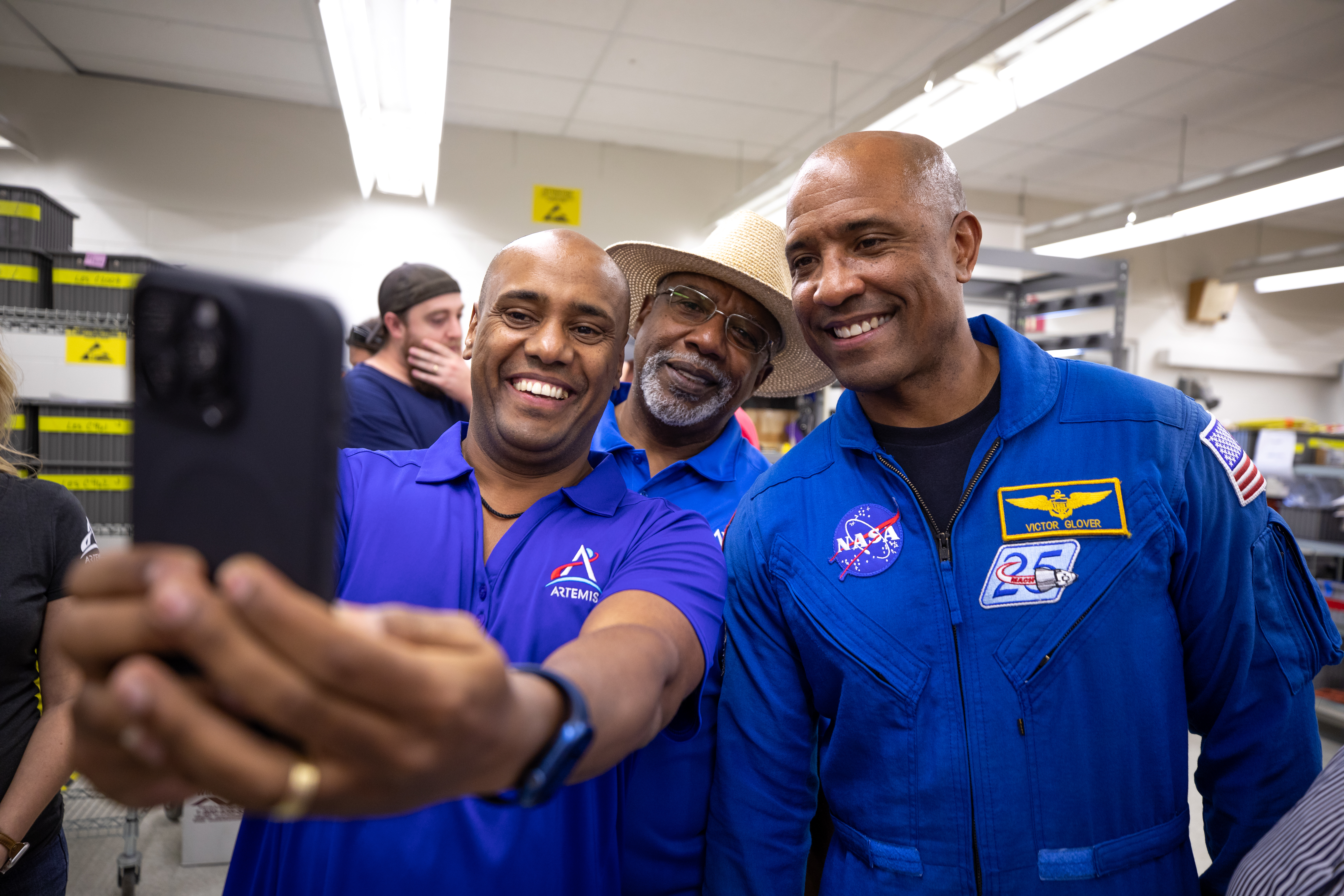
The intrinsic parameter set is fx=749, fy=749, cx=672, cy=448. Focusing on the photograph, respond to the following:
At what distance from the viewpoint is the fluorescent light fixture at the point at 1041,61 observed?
279cm

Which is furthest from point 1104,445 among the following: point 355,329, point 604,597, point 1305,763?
point 355,329

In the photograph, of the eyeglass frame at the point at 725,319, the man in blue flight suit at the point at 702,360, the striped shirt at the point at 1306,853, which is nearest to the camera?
the striped shirt at the point at 1306,853

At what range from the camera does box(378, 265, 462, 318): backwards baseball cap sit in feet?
9.24

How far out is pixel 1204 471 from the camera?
117cm

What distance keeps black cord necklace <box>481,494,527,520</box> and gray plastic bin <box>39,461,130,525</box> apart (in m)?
2.90

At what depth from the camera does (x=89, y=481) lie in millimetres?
3291

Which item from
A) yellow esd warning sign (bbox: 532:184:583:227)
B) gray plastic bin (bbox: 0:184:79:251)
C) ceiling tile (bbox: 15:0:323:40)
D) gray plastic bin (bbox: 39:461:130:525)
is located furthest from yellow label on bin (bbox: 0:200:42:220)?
yellow esd warning sign (bbox: 532:184:583:227)

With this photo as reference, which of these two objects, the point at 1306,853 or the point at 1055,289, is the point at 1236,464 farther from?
the point at 1055,289

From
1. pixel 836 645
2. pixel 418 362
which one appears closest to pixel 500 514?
pixel 836 645

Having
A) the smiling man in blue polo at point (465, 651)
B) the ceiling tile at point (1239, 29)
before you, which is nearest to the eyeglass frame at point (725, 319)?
the smiling man in blue polo at point (465, 651)

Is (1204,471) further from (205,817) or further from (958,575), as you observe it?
(205,817)

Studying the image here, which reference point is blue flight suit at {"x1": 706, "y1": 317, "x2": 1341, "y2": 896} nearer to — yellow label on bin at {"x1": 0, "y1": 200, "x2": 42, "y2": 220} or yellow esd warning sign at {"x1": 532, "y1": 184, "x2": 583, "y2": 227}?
yellow label on bin at {"x1": 0, "y1": 200, "x2": 42, "y2": 220}

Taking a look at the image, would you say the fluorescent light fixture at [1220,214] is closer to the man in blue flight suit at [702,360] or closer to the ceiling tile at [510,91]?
the man in blue flight suit at [702,360]

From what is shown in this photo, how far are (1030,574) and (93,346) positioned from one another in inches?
148
